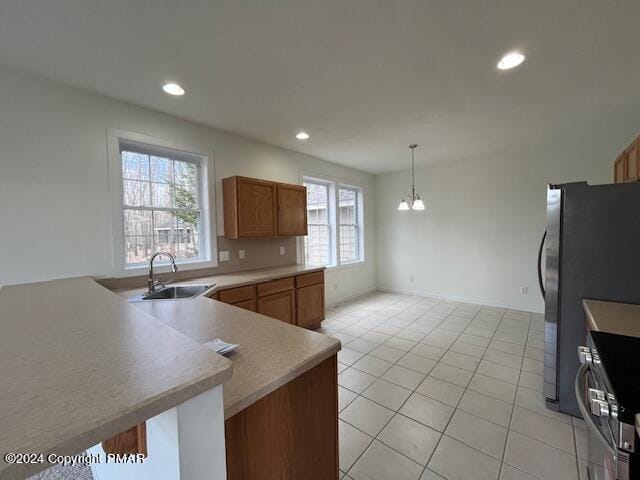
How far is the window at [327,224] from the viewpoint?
4.80m

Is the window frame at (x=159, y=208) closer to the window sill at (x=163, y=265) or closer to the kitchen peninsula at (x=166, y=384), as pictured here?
the window sill at (x=163, y=265)

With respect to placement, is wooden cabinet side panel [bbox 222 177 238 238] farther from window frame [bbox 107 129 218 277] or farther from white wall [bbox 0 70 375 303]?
white wall [bbox 0 70 375 303]

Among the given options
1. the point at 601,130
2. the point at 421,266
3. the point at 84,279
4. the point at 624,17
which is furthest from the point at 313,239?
the point at 601,130

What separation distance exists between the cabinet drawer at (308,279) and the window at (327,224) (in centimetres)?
79

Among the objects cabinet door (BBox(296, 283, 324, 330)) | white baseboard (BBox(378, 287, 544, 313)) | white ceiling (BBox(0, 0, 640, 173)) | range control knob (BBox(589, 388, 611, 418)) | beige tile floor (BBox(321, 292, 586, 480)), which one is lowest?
beige tile floor (BBox(321, 292, 586, 480))

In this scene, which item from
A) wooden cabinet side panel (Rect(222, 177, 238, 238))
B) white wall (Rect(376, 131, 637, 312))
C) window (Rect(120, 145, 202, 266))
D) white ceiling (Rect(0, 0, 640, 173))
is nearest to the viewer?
white ceiling (Rect(0, 0, 640, 173))

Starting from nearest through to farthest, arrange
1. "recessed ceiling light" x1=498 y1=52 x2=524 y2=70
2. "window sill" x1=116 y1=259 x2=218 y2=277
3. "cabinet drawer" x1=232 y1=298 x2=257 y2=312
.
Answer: "recessed ceiling light" x1=498 y1=52 x2=524 y2=70
"window sill" x1=116 y1=259 x2=218 y2=277
"cabinet drawer" x1=232 y1=298 x2=257 y2=312

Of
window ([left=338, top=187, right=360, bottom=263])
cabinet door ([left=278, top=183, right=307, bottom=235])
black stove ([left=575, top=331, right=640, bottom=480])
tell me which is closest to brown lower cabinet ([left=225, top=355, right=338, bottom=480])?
black stove ([left=575, top=331, right=640, bottom=480])

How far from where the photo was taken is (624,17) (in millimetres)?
1612

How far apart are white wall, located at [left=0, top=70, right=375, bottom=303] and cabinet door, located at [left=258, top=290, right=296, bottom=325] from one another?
1.51m

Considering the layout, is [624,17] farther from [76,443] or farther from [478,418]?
[76,443]

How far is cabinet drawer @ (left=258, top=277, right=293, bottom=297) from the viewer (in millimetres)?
3000

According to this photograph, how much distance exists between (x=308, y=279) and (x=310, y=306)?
0.38 metres

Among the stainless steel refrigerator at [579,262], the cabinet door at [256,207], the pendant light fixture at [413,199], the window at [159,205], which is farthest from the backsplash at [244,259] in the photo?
the stainless steel refrigerator at [579,262]
